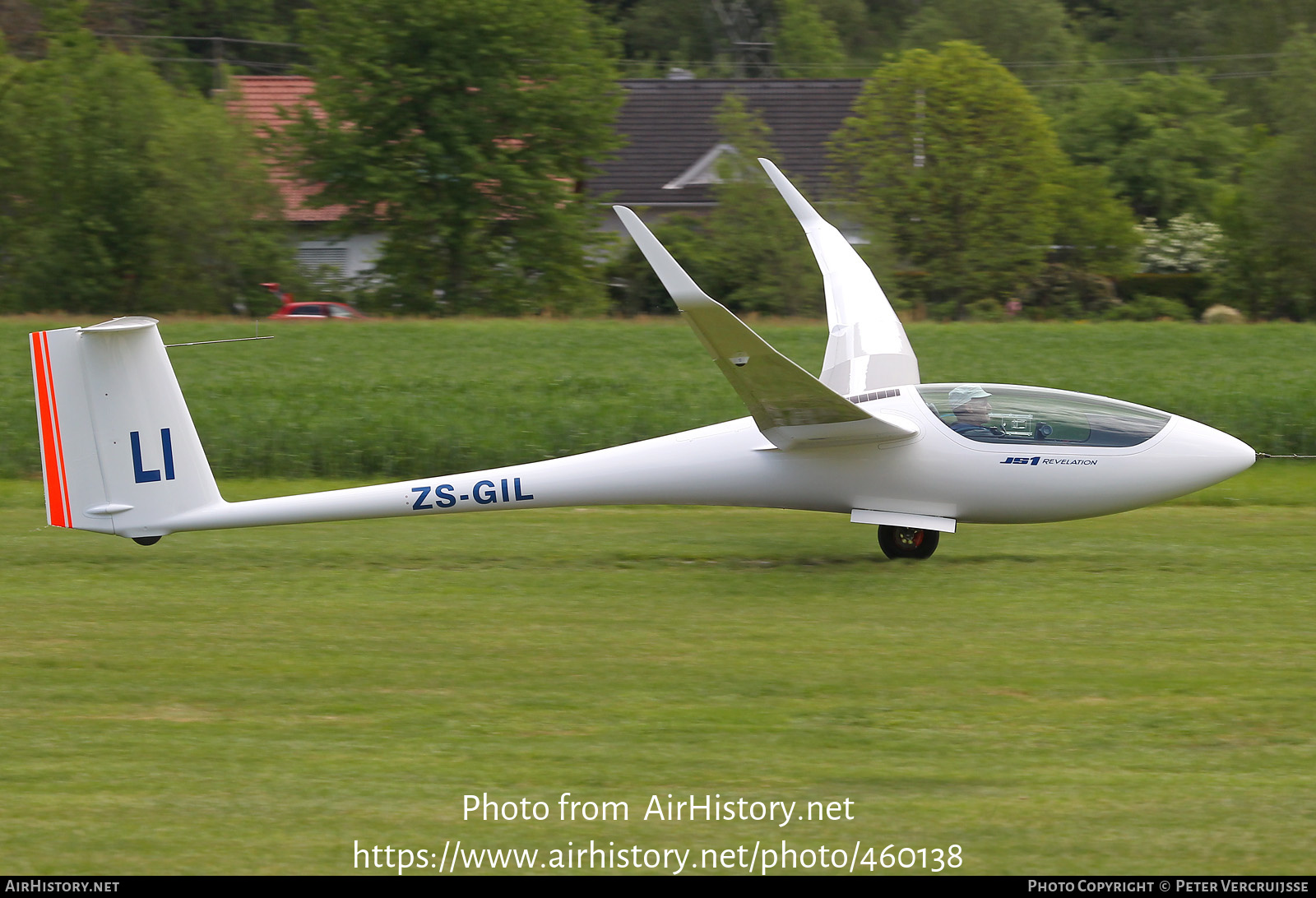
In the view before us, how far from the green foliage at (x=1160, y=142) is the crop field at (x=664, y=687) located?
30744 millimetres

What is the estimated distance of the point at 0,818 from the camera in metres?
5.62

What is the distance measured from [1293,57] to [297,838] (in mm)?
34938

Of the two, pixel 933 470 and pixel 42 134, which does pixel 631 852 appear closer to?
pixel 933 470

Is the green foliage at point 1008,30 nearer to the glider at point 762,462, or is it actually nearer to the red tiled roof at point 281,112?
the red tiled roof at point 281,112

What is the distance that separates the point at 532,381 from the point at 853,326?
8.22 m

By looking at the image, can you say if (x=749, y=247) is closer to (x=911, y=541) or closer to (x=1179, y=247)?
(x=1179, y=247)

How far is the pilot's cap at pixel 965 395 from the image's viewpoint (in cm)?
1003

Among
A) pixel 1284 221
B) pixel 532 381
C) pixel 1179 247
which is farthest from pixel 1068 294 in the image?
pixel 532 381

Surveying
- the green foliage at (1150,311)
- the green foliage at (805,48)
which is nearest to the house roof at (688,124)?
the green foliage at (1150,311)

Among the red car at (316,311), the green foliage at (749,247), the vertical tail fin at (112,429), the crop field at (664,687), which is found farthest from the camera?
the red car at (316,311)

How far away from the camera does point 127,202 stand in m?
30.3

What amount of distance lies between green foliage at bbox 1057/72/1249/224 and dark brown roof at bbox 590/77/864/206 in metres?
8.22

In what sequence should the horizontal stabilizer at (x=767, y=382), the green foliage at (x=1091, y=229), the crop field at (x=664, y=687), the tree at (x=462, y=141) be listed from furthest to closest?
the green foliage at (x=1091, y=229), the tree at (x=462, y=141), the horizontal stabilizer at (x=767, y=382), the crop field at (x=664, y=687)

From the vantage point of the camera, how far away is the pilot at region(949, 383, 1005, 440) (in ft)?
32.4
